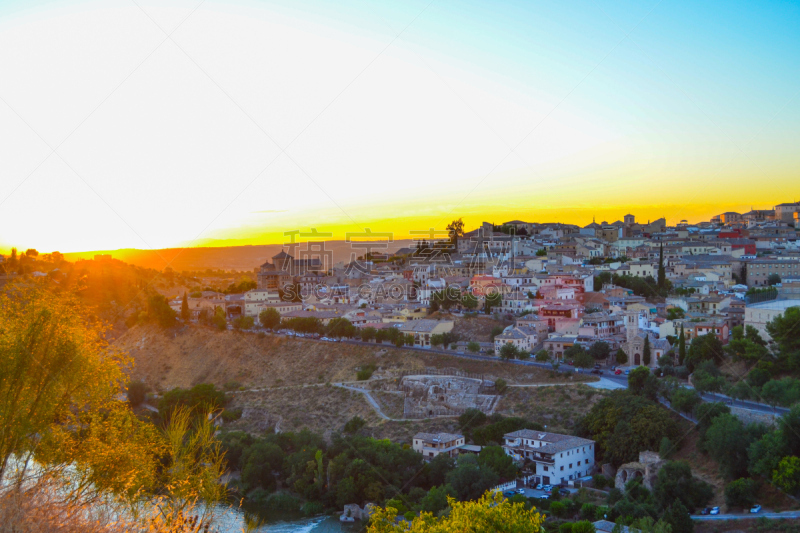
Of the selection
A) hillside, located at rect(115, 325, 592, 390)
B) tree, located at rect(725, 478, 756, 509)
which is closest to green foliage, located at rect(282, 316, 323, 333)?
hillside, located at rect(115, 325, 592, 390)

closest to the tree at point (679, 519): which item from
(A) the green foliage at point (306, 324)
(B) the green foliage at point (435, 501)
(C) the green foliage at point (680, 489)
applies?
(C) the green foliage at point (680, 489)

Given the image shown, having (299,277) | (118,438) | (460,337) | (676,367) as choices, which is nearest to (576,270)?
(460,337)

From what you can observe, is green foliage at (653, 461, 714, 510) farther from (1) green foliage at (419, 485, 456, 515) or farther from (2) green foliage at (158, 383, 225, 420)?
(2) green foliage at (158, 383, 225, 420)

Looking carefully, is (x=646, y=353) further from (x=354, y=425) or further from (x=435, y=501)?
(x=435, y=501)

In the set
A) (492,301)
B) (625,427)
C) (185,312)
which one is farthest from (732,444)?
(185,312)

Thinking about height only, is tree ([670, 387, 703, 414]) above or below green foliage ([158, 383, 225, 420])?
above

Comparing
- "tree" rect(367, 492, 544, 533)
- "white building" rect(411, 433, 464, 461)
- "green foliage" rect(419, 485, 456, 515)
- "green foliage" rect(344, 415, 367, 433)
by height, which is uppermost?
"tree" rect(367, 492, 544, 533)

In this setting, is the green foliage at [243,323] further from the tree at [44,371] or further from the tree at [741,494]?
the tree at [44,371]
